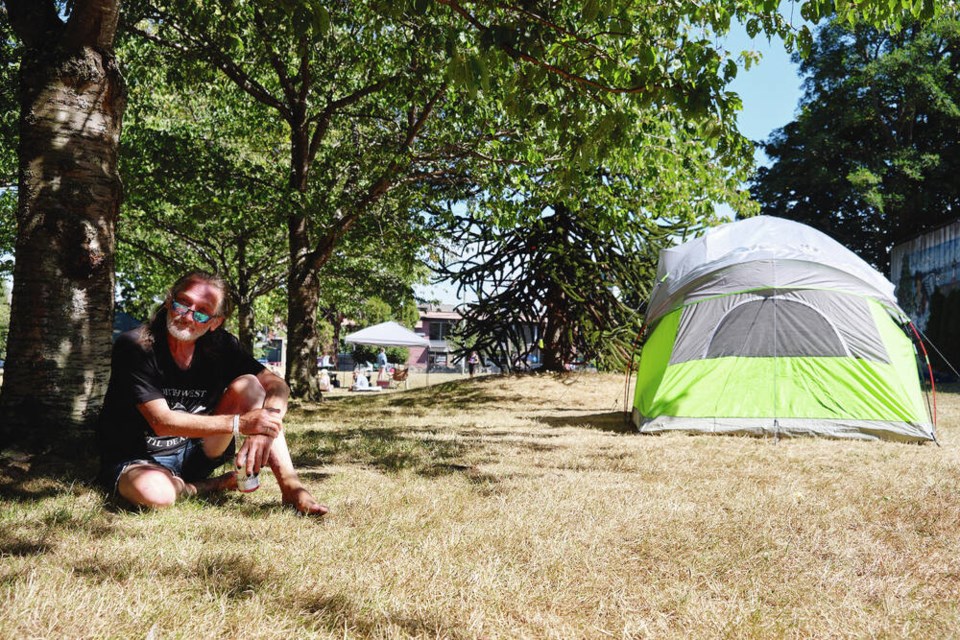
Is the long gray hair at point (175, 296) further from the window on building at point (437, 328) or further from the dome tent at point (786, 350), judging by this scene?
the window on building at point (437, 328)

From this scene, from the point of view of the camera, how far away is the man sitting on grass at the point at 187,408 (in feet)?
10.7

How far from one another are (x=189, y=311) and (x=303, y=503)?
1.13 metres

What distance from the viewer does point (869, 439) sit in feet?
22.5

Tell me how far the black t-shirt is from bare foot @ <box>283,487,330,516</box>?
700 millimetres

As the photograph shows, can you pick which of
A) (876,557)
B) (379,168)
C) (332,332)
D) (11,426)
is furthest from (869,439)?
(332,332)

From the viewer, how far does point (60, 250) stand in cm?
439

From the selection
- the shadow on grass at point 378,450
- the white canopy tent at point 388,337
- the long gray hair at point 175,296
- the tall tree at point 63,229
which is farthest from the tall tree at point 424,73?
the white canopy tent at point 388,337

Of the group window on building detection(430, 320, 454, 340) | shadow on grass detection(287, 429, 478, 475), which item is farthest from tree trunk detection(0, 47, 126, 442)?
window on building detection(430, 320, 454, 340)

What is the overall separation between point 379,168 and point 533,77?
762 centimetres

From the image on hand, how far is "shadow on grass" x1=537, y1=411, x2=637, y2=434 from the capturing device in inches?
318

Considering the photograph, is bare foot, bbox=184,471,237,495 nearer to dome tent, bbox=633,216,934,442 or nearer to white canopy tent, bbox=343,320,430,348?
dome tent, bbox=633,216,934,442

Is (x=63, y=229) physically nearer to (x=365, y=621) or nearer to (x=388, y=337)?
(x=365, y=621)

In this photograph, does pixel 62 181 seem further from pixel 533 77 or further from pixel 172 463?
pixel 533 77

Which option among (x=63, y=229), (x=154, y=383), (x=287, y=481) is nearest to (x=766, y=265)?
(x=287, y=481)
